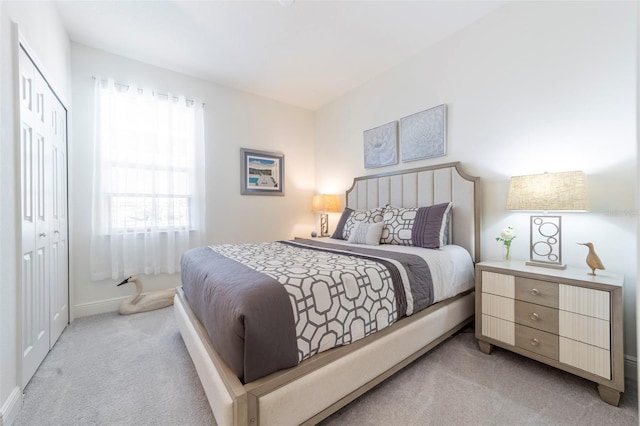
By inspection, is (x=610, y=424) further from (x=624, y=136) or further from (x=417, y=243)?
(x=624, y=136)

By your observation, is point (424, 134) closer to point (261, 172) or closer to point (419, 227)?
point (419, 227)

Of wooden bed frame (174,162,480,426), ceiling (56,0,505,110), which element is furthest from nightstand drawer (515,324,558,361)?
ceiling (56,0,505,110)

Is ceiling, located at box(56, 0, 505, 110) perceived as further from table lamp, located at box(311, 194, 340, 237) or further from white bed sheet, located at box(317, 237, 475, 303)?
white bed sheet, located at box(317, 237, 475, 303)

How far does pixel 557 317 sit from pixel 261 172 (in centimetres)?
337

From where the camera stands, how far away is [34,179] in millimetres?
1645

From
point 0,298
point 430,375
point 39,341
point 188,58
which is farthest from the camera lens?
point 188,58

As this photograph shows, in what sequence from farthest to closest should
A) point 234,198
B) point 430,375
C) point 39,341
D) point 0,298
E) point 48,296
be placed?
point 234,198 → point 48,296 → point 39,341 → point 430,375 → point 0,298

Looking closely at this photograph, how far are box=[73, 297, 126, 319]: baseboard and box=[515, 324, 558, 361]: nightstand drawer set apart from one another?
11.9 feet

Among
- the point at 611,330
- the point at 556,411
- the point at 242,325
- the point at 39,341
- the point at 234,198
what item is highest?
the point at 234,198

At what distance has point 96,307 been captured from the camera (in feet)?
8.57

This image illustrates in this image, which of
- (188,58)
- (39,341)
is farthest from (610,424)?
(188,58)

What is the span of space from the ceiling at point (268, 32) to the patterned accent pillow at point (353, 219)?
172cm

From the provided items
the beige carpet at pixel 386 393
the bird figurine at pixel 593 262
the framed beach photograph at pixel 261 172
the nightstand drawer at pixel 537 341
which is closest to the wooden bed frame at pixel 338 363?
the beige carpet at pixel 386 393

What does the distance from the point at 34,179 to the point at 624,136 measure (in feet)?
12.4
